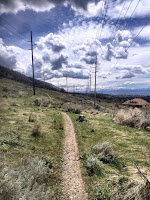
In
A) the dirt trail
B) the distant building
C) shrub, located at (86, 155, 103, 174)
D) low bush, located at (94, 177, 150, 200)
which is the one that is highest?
low bush, located at (94, 177, 150, 200)

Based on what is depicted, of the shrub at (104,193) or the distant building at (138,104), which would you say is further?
the distant building at (138,104)

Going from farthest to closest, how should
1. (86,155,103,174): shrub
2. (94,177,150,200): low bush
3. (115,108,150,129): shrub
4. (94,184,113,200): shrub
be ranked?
(115,108,150,129): shrub
(86,155,103,174): shrub
(94,184,113,200): shrub
(94,177,150,200): low bush

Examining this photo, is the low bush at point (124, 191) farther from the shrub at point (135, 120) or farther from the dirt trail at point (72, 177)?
the shrub at point (135, 120)

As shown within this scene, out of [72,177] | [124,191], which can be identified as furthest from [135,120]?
[124,191]

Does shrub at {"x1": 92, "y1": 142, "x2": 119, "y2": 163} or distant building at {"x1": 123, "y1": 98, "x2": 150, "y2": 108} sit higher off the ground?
shrub at {"x1": 92, "y1": 142, "x2": 119, "y2": 163}

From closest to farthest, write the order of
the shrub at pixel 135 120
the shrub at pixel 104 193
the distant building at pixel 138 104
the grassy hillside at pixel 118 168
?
the shrub at pixel 104 193, the grassy hillside at pixel 118 168, the shrub at pixel 135 120, the distant building at pixel 138 104

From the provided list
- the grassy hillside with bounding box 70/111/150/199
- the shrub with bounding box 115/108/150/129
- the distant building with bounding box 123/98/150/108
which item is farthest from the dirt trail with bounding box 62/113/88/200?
the distant building with bounding box 123/98/150/108

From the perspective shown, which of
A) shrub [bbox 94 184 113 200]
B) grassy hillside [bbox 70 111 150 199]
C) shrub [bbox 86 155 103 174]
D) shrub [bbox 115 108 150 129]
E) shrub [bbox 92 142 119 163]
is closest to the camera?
shrub [bbox 94 184 113 200]

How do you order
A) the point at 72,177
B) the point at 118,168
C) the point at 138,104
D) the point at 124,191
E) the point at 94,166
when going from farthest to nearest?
the point at 138,104
the point at 118,168
the point at 94,166
the point at 72,177
the point at 124,191

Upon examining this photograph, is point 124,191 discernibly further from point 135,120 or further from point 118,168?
point 135,120

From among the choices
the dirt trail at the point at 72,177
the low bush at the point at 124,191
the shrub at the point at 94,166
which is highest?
the low bush at the point at 124,191

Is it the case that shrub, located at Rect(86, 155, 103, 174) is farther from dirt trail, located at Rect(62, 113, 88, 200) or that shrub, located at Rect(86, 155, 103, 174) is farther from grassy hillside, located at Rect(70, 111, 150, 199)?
dirt trail, located at Rect(62, 113, 88, 200)

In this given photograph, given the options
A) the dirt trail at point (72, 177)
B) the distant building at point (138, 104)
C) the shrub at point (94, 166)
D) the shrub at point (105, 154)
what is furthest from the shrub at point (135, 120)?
the distant building at point (138, 104)

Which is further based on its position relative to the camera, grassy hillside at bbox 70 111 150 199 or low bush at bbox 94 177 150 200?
grassy hillside at bbox 70 111 150 199
